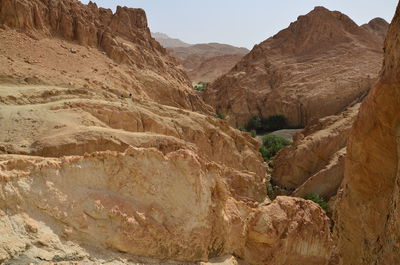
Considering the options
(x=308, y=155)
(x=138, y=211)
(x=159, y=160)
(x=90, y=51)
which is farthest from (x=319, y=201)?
(x=138, y=211)

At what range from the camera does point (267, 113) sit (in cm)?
4488

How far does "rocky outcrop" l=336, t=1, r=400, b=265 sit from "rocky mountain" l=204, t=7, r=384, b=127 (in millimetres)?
34203

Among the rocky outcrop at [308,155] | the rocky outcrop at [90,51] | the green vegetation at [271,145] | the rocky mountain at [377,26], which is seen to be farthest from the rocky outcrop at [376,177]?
the rocky mountain at [377,26]

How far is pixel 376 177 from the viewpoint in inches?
252

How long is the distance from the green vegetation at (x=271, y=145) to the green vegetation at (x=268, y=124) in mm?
6695

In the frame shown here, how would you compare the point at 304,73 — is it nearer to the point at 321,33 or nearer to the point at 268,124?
the point at 321,33

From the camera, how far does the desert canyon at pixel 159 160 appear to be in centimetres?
651

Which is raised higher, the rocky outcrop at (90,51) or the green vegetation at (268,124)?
the rocky outcrop at (90,51)

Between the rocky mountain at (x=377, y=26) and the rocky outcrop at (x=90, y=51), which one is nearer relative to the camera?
the rocky outcrop at (x=90, y=51)

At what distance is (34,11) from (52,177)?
76.5ft

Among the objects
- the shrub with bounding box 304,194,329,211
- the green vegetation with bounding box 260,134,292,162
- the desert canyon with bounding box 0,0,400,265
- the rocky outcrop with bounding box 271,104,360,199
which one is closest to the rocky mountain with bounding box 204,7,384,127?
the desert canyon with bounding box 0,0,400,265

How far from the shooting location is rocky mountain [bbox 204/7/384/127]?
42.5 metres

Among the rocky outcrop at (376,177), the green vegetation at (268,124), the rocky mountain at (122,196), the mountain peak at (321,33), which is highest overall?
the mountain peak at (321,33)

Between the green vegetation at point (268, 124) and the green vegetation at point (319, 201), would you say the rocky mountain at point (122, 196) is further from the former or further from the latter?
the green vegetation at point (268, 124)
